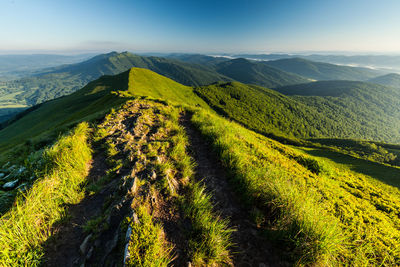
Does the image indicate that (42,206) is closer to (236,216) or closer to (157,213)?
(157,213)

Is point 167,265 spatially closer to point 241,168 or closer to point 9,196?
point 241,168

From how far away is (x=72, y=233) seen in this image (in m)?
3.55

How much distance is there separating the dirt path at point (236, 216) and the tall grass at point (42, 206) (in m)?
4.18

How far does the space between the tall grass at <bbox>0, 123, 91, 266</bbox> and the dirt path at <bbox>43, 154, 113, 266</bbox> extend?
170mm

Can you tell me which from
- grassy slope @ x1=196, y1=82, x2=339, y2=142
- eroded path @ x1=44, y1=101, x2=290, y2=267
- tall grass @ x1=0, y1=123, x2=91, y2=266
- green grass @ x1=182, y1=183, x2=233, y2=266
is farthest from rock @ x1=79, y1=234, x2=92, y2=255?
grassy slope @ x1=196, y1=82, x2=339, y2=142

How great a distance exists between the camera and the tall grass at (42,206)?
9.41 ft

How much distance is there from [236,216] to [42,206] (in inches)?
204

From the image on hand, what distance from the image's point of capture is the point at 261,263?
11.5 ft

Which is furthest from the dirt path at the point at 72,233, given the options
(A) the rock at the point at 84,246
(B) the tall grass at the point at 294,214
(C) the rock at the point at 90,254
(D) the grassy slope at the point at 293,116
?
(D) the grassy slope at the point at 293,116

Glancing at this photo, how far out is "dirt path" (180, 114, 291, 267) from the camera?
141 inches

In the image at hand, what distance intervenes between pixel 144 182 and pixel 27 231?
2.52 m

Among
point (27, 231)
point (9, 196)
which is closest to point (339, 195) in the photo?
point (27, 231)

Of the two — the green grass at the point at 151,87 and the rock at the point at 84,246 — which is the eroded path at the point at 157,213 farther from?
the green grass at the point at 151,87

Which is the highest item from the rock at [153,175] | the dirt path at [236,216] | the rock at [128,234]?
the rock at [153,175]
